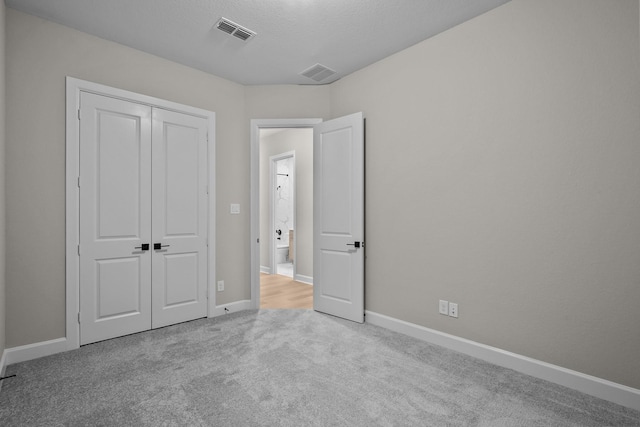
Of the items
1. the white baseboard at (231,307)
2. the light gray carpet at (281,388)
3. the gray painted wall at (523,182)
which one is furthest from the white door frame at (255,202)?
the gray painted wall at (523,182)

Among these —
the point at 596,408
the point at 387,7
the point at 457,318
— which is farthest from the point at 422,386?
the point at 387,7

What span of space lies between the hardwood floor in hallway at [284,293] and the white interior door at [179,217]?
998mm

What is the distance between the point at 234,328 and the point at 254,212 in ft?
4.51

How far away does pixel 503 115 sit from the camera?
7.86 ft

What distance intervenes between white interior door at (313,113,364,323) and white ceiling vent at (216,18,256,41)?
4.06 feet

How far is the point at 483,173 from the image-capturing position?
2521mm

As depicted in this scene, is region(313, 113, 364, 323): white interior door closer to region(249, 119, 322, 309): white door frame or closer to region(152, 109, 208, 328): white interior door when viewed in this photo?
region(249, 119, 322, 309): white door frame

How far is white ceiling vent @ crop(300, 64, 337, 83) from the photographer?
11.2 feet

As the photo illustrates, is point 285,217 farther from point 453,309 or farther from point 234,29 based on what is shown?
point 453,309

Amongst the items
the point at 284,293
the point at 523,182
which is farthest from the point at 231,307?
the point at 523,182

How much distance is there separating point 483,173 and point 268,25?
2.20 metres

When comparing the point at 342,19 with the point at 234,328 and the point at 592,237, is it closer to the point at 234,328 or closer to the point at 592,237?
the point at 592,237

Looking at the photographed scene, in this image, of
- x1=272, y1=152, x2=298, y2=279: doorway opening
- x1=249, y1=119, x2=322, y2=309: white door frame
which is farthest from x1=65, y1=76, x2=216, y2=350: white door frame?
x1=272, y1=152, x2=298, y2=279: doorway opening

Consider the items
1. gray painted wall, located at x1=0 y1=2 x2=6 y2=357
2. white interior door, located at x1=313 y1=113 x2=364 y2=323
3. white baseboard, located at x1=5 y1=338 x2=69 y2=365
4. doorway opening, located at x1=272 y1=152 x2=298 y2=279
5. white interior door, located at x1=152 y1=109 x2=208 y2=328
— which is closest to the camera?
gray painted wall, located at x1=0 y1=2 x2=6 y2=357
